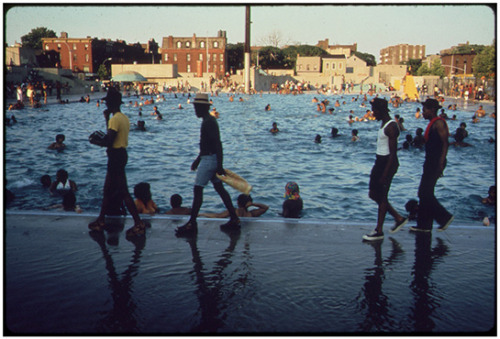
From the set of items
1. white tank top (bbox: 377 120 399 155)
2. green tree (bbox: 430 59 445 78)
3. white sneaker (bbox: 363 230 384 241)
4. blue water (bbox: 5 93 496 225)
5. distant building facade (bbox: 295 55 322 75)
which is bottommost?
blue water (bbox: 5 93 496 225)

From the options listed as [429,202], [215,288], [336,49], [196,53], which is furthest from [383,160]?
[336,49]

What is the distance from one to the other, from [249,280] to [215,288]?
0.37 meters

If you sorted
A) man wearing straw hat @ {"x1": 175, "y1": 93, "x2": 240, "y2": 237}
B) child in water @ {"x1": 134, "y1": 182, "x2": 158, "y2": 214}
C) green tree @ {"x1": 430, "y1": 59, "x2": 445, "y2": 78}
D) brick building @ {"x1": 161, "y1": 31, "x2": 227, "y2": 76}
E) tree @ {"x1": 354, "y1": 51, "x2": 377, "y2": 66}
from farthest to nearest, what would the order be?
tree @ {"x1": 354, "y1": 51, "x2": 377, "y2": 66}, brick building @ {"x1": 161, "y1": 31, "x2": 227, "y2": 76}, green tree @ {"x1": 430, "y1": 59, "x2": 445, "y2": 78}, child in water @ {"x1": 134, "y1": 182, "x2": 158, "y2": 214}, man wearing straw hat @ {"x1": 175, "y1": 93, "x2": 240, "y2": 237}

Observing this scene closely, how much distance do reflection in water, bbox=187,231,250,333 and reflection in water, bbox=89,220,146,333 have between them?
55cm

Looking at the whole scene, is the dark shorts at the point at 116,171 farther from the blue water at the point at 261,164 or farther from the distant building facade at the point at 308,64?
the distant building facade at the point at 308,64

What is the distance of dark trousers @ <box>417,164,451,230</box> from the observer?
5.93 metres

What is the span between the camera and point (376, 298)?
4.27m

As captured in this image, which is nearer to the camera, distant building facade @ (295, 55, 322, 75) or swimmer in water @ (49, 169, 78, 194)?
swimmer in water @ (49, 169, 78, 194)

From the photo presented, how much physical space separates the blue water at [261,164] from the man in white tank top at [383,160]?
5336 mm

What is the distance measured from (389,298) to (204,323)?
1.66m

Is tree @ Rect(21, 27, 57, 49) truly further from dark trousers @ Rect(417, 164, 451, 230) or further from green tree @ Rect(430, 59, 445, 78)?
dark trousers @ Rect(417, 164, 451, 230)

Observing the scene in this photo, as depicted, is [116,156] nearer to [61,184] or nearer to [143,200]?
[143,200]

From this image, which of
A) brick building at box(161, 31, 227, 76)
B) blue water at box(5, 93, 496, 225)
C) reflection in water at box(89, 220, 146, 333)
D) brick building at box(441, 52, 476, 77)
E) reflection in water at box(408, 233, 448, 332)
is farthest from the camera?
brick building at box(161, 31, 227, 76)

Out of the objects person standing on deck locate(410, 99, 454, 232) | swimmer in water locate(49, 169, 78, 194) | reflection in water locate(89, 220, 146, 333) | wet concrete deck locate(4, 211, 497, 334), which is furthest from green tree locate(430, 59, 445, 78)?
reflection in water locate(89, 220, 146, 333)
